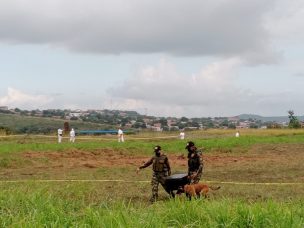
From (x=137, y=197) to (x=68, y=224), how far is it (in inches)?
318

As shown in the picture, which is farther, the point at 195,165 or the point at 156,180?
the point at 156,180

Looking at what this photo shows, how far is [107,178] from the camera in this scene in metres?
20.8

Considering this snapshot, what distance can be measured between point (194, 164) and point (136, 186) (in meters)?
4.07

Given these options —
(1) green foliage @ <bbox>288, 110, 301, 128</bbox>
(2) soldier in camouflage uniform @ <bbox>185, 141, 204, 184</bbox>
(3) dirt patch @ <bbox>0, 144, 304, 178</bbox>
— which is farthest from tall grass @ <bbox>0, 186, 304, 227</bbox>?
(1) green foliage @ <bbox>288, 110, 301, 128</bbox>

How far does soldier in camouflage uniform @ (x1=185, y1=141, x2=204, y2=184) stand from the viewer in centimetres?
1435

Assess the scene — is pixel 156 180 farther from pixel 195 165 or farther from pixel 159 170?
pixel 195 165

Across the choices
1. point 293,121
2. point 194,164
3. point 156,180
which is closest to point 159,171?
point 156,180

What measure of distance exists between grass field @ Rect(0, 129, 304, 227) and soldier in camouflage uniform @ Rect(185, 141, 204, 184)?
776 mm

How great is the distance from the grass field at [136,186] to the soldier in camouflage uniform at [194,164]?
2.55ft

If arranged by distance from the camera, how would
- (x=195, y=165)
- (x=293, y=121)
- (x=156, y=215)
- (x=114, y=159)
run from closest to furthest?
(x=156, y=215)
(x=195, y=165)
(x=114, y=159)
(x=293, y=121)

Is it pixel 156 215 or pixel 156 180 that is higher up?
pixel 156 215

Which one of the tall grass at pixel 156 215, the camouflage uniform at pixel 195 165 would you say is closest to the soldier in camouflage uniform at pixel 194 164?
the camouflage uniform at pixel 195 165

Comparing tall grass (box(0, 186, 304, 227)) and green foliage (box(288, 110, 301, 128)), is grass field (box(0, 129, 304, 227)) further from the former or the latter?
green foliage (box(288, 110, 301, 128))

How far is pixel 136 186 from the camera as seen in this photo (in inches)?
717
